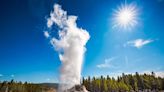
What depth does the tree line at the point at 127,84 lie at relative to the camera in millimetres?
107750

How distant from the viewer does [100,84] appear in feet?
360

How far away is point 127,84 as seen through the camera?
120 m

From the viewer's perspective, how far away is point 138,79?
405 feet

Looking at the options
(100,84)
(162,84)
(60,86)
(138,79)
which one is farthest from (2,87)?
(162,84)

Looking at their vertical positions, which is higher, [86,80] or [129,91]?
[86,80]

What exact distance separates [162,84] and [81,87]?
60884mm

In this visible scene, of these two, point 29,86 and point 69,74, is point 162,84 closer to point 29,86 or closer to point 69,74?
point 69,74

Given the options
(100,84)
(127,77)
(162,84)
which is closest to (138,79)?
(127,77)

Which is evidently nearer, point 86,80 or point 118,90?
point 118,90

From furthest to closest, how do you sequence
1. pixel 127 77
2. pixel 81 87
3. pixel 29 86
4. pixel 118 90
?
pixel 127 77
pixel 29 86
pixel 118 90
pixel 81 87

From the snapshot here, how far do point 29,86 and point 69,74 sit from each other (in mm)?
38946

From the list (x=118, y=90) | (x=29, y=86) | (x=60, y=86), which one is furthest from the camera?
(x=29, y=86)

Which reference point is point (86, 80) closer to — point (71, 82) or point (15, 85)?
point (71, 82)

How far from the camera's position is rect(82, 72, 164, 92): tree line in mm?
107750
